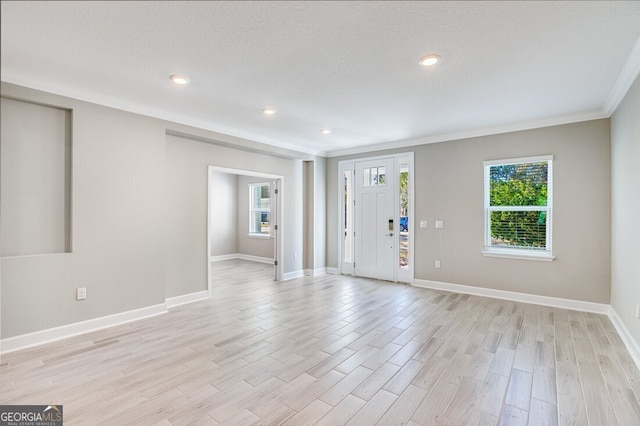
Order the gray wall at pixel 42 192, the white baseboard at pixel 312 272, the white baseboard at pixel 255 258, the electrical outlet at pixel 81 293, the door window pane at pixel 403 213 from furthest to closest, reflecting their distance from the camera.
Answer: the white baseboard at pixel 255 258
the white baseboard at pixel 312 272
the door window pane at pixel 403 213
the electrical outlet at pixel 81 293
the gray wall at pixel 42 192

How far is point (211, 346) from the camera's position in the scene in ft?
10.2

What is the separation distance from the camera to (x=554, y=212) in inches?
174

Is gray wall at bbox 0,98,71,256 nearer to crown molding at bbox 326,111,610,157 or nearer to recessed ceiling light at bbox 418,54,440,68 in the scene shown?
recessed ceiling light at bbox 418,54,440,68

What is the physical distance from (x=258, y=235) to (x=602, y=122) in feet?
23.1

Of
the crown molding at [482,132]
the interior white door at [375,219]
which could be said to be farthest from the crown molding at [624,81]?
the interior white door at [375,219]

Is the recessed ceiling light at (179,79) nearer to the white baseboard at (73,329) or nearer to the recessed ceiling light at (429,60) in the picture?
the recessed ceiling light at (429,60)

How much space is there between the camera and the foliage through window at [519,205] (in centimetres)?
454

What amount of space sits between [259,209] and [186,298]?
4.21m

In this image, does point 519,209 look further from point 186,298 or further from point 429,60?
point 186,298

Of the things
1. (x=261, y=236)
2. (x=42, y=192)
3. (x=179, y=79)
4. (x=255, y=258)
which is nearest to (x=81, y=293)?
(x=42, y=192)

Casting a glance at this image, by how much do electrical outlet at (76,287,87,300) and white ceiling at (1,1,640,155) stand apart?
2.07 metres

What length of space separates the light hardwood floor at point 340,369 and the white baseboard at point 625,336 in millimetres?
74

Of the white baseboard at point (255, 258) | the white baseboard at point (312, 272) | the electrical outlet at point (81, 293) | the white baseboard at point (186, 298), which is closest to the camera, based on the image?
the electrical outlet at point (81, 293)

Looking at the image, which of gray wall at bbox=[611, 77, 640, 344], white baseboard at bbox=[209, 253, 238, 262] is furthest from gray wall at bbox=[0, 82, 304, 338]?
gray wall at bbox=[611, 77, 640, 344]
